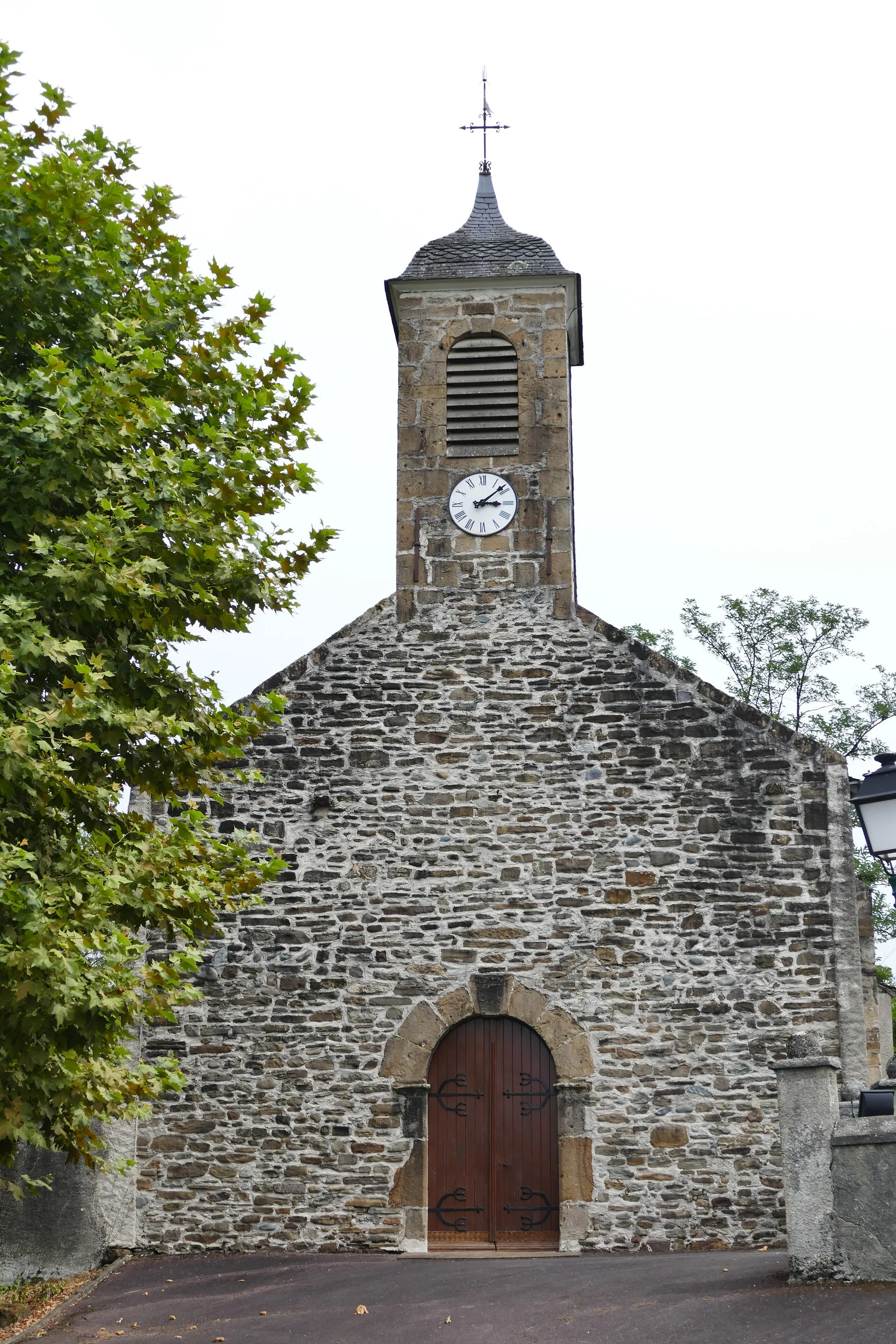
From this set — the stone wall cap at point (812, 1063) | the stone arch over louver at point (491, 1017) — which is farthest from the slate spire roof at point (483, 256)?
the stone wall cap at point (812, 1063)

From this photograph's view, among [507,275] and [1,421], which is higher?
[507,275]

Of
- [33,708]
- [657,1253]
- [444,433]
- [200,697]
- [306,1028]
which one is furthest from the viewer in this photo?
[444,433]

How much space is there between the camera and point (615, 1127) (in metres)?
11.7

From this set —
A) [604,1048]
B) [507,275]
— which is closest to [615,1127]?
[604,1048]

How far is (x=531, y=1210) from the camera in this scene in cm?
1178

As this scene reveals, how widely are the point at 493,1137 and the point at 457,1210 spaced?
63 centimetres

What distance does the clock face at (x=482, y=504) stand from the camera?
13.4 m

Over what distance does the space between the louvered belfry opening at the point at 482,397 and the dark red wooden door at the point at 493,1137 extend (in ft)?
16.8

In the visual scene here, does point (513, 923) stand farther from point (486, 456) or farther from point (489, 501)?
point (486, 456)

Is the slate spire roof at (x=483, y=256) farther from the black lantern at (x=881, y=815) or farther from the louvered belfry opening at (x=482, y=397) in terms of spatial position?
the black lantern at (x=881, y=815)

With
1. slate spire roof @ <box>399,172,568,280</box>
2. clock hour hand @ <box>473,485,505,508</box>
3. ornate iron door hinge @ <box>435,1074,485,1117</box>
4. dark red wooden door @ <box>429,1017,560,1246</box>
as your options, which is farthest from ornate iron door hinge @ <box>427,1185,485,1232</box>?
slate spire roof @ <box>399,172,568,280</box>

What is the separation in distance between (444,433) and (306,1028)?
538cm

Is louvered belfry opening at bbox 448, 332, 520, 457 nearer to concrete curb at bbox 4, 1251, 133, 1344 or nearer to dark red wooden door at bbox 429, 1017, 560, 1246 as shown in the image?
dark red wooden door at bbox 429, 1017, 560, 1246

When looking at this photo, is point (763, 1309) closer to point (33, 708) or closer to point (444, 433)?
point (33, 708)
